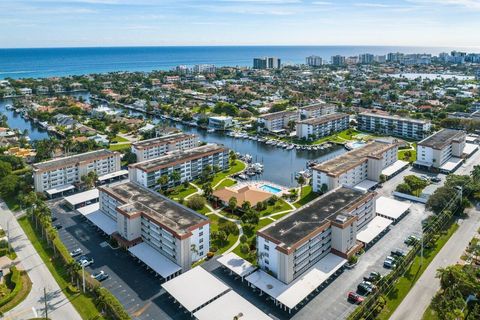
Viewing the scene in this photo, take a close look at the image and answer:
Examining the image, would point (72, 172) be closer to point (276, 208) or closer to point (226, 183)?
point (226, 183)

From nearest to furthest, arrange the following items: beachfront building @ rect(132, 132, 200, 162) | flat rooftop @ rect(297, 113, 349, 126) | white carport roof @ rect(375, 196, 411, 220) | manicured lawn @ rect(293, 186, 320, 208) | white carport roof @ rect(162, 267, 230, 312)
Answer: white carport roof @ rect(162, 267, 230, 312) < white carport roof @ rect(375, 196, 411, 220) < manicured lawn @ rect(293, 186, 320, 208) < beachfront building @ rect(132, 132, 200, 162) < flat rooftop @ rect(297, 113, 349, 126)

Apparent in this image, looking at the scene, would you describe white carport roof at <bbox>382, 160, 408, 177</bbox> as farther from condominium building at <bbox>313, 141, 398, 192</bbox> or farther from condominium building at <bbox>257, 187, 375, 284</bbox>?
condominium building at <bbox>257, 187, 375, 284</bbox>

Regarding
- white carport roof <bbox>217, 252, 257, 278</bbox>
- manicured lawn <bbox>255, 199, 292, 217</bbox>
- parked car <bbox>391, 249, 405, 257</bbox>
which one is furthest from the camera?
manicured lawn <bbox>255, 199, 292, 217</bbox>

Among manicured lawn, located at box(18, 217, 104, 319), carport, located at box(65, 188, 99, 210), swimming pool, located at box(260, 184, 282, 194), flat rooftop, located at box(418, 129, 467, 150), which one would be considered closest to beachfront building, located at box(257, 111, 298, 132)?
flat rooftop, located at box(418, 129, 467, 150)

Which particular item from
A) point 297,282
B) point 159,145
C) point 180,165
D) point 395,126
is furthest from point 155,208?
point 395,126

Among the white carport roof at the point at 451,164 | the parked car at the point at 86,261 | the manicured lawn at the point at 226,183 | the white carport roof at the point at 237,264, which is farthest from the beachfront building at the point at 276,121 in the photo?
the parked car at the point at 86,261
